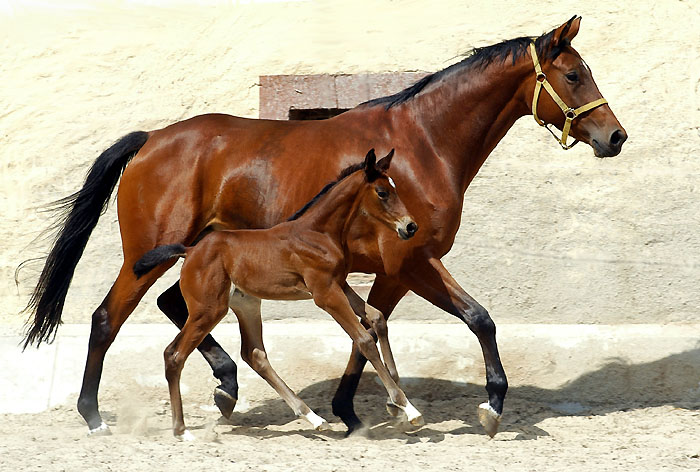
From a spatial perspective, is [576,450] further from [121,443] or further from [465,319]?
[121,443]

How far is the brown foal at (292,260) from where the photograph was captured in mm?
5699

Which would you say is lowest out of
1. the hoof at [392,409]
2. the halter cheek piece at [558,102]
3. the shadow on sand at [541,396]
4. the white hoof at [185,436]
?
the shadow on sand at [541,396]

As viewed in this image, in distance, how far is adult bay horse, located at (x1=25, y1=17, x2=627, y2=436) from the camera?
240 inches

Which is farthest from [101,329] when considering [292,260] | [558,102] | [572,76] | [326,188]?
[572,76]

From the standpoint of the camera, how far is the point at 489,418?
5.77 meters

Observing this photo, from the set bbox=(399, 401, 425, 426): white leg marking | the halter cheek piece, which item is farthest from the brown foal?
the halter cheek piece

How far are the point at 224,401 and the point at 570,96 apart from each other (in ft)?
9.58

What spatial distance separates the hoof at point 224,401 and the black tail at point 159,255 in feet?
3.27

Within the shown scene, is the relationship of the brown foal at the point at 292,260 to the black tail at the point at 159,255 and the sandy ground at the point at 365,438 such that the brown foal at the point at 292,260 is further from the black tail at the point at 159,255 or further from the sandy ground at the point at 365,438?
the sandy ground at the point at 365,438

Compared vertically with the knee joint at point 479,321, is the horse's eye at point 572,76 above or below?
above

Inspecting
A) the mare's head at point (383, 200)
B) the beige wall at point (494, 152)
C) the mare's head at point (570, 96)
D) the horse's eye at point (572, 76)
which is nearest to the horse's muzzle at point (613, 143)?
the mare's head at point (570, 96)

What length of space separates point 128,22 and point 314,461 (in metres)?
6.67

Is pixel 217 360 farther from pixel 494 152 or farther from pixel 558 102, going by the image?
pixel 494 152

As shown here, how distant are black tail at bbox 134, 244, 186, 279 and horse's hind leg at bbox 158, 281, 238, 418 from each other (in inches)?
25.5
